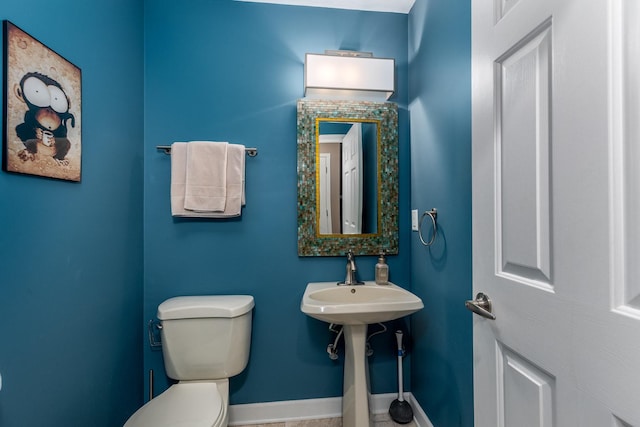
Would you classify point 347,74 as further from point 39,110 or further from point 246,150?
point 39,110

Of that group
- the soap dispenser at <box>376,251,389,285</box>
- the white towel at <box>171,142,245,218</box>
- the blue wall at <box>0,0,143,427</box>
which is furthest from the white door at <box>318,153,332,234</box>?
the blue wall at <box>0,0,143,427</box>

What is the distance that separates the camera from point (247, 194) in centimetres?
168

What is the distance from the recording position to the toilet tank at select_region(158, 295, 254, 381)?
145cm

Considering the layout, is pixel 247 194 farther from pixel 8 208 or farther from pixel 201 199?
pixel 8 208

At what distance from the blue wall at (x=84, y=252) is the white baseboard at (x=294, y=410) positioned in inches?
22.1

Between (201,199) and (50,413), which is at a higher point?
(201,199)

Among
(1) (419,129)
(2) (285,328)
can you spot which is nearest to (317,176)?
(1) (419,129)

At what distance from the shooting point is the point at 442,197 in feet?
4.52

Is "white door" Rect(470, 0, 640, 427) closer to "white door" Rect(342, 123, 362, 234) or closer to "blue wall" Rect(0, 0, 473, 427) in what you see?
"blue wall" Rect(0, 0, 473, 427)

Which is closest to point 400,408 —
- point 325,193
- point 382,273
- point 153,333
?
point 382,273

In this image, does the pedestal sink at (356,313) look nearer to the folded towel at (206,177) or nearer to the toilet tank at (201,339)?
the toilet tank at (201,339)

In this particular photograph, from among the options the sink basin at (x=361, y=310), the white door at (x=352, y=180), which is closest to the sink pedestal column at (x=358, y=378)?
the sink basin at (x=361, y=310)

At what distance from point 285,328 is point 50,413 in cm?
101

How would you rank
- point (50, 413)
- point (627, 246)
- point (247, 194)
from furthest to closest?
point (247, 194), point (50, 413), point (627, 246)
